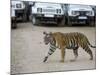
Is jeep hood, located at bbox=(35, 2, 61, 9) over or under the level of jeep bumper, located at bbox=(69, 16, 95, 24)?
over

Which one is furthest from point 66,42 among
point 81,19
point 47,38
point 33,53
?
point 33,53

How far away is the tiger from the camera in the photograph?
2.64 metres

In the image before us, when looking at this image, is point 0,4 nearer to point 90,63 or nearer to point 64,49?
point 64,49

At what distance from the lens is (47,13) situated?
264 cm

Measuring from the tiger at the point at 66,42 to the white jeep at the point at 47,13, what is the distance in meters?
0.18

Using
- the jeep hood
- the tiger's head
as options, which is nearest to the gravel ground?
the tiger's head

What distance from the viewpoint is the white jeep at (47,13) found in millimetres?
2570

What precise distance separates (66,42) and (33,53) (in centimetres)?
51

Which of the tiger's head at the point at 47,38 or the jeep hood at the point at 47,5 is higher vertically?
the jeep hood at the point at 47,5

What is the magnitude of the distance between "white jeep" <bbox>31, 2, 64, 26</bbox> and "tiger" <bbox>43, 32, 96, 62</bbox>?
179 millimetres

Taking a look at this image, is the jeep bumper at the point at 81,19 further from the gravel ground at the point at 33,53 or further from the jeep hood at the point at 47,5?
the jeep hood at the point at 47,5

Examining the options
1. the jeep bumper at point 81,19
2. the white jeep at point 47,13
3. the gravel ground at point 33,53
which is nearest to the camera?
the gravel ground at point 33,53

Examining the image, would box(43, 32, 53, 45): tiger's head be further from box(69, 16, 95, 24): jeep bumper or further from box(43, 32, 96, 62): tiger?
box(69, 16, 95, 24): jeep bumper

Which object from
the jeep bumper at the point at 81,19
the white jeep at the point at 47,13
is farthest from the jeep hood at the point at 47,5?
the jeep bumper at the point at 81,19
